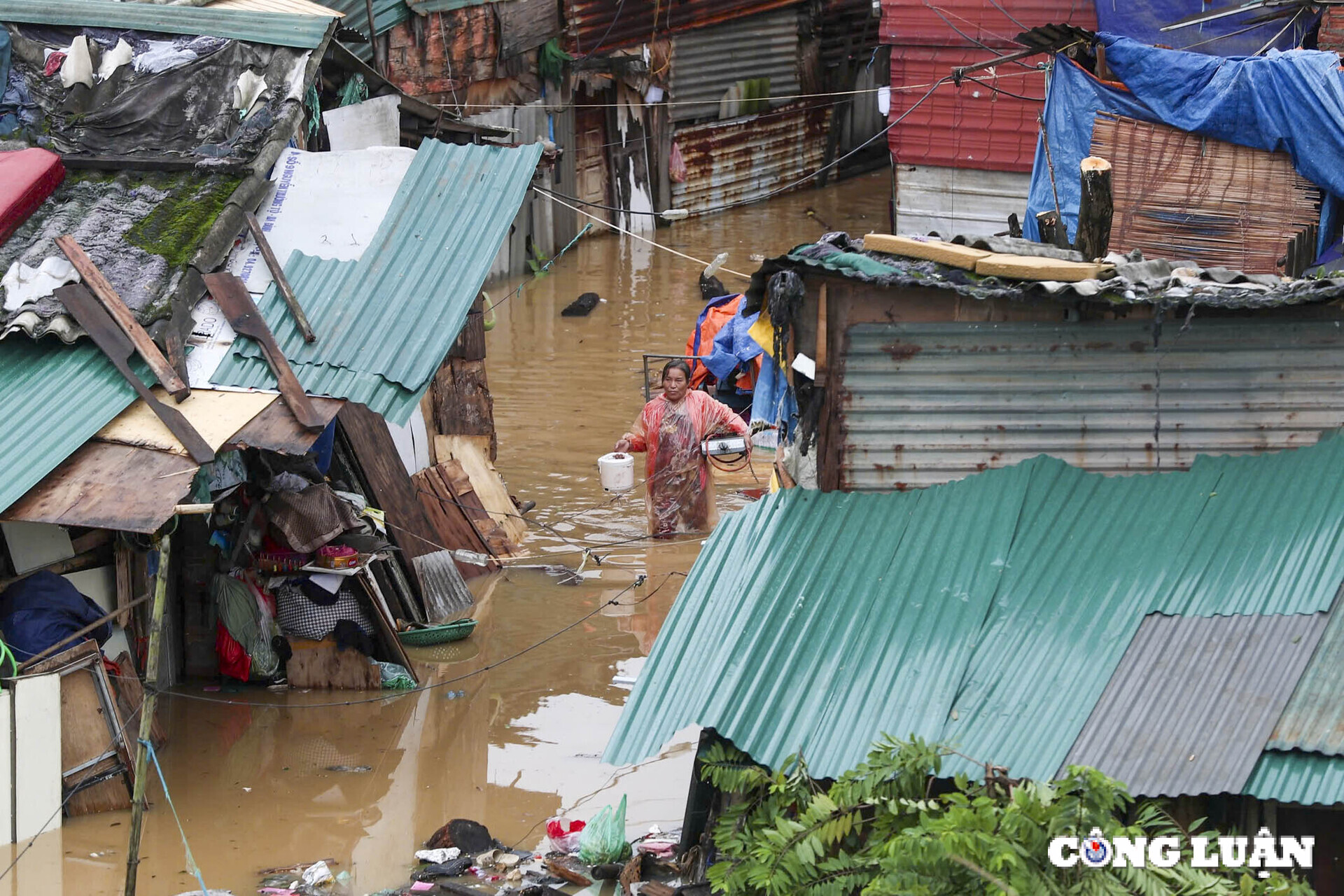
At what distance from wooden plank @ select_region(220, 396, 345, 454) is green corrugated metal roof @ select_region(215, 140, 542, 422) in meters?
0.26

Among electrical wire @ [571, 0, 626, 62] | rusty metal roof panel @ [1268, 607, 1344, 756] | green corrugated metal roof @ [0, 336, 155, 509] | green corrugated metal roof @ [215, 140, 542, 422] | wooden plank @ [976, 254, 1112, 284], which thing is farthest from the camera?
electrical wire @ [571, 0, 626, 62]

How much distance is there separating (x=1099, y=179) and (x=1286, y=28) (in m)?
7.65

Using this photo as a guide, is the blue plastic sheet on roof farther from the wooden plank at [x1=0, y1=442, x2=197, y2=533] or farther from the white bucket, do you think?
the wooden plank at [x1=0, y1=442, x2=197, y2=533]

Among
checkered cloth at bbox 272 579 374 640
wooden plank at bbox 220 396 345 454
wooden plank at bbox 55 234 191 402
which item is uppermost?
wooden plank at bbox 55 234 191 402

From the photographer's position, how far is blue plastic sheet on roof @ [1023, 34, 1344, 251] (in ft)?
39.8

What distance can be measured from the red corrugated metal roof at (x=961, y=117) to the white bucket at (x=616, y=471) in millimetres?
7158

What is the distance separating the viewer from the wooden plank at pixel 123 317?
26.3 ft

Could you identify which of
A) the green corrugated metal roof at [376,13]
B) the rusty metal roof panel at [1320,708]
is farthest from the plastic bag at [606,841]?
the green corrugated metal roof at [376,13]

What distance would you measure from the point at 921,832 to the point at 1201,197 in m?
9.76

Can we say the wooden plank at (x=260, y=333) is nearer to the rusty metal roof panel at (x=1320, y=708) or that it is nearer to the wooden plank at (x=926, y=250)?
the wooden plank at (x=926, y=250)

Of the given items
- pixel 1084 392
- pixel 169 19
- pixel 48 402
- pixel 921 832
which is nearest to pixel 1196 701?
pixel 921 832

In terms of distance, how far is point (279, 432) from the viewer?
7918mm

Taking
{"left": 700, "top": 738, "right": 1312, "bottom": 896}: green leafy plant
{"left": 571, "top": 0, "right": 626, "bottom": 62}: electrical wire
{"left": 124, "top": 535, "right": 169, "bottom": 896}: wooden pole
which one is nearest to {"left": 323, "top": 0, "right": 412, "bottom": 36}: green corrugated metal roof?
{"left": 571, "top": 0, "right": 626, "bottom": 62}: electrical wire

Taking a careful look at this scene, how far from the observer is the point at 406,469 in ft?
37.4
